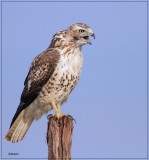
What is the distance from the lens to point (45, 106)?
414 inches

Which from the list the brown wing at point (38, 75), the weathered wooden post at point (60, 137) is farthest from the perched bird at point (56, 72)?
the weathered wooden post at point (60, 137)

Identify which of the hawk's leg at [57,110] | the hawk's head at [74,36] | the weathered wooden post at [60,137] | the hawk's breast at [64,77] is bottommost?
the weathered wooden post at [60,137]

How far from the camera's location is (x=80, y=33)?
998cm

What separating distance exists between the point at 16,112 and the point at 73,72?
5.52ft

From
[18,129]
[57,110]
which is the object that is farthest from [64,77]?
[18,129]

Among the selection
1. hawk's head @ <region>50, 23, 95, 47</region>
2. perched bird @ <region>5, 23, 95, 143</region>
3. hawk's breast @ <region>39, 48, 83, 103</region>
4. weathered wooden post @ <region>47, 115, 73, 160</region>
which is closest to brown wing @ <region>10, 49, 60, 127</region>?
perched bird @ <region>5, 23, 95, 143</region>

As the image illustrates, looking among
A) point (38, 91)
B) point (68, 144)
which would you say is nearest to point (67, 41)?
point (38, 91)

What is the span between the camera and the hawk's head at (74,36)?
9906mm

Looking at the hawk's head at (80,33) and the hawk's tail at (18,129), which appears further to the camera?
the hawk's tail at (18,129)

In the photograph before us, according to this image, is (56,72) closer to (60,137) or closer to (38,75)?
(38,75)

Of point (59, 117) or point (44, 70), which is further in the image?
point (44, 70)

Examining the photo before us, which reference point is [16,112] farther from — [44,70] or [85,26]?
[85,26]

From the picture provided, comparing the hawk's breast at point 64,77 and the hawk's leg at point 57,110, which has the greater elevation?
the hawk's breast at point 64,77

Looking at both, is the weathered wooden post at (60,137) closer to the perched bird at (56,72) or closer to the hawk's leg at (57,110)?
the hawk's leg at (57,110)
